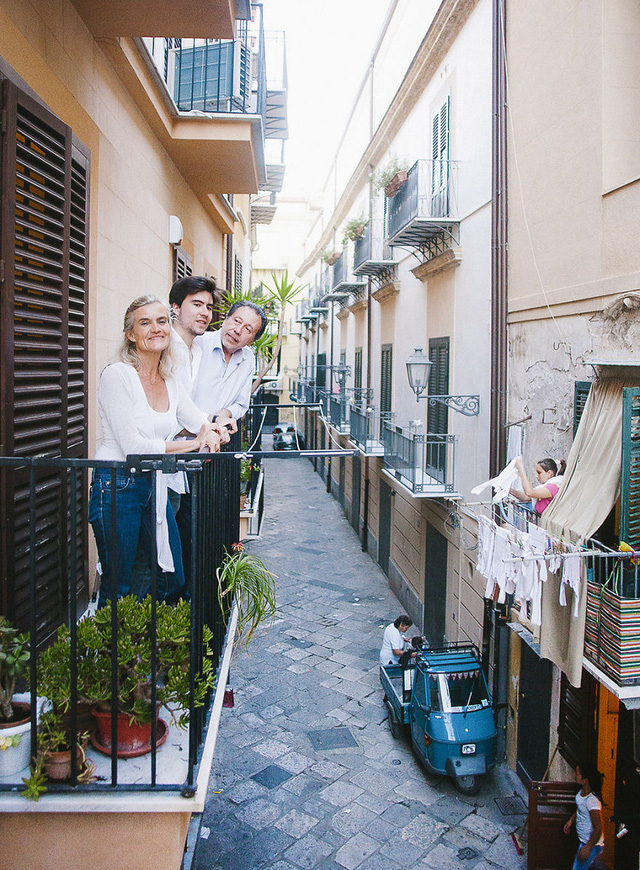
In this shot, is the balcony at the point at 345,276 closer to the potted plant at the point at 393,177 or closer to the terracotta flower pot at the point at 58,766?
the potted plant at the point at 393,177

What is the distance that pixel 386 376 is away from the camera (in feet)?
57.2

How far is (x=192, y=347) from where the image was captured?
160 inches

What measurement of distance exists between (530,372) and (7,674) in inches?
290

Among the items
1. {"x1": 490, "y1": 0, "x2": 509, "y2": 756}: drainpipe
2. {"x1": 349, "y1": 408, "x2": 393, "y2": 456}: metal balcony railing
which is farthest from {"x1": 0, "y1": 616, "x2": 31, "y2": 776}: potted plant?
{"x1": 349, "y1": 408, "x2": 393, "y2": 456}: metal balcony railing

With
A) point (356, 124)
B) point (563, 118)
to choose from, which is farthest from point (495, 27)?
point (356, 124)

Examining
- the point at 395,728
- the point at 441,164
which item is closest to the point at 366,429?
the point at 441,164

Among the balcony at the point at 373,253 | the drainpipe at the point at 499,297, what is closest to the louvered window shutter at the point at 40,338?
the drainpipe at the point at 499,297

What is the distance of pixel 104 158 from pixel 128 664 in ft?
13.6

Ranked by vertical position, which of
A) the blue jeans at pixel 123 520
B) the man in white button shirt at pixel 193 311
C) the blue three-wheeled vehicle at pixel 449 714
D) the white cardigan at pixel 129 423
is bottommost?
the blue three-wheeled vehicle at pixel 449 714

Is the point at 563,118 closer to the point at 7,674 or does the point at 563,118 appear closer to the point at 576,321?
the point at 576,321

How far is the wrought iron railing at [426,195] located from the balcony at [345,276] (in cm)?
741

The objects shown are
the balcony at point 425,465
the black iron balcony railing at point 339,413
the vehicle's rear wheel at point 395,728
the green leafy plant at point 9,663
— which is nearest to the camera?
the green leafy plant at point 9,663

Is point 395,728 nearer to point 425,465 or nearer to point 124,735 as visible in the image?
point 425,465

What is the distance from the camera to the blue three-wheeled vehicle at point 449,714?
863 cm
